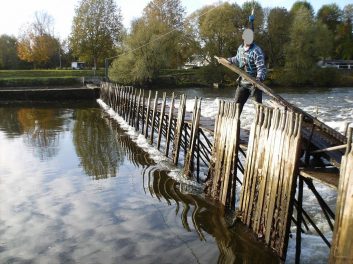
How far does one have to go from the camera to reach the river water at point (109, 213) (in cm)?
709

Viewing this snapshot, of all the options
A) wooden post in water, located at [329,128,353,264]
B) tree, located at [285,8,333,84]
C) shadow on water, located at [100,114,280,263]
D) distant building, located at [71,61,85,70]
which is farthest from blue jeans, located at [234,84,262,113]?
distant building, located at [71,61,85,70]

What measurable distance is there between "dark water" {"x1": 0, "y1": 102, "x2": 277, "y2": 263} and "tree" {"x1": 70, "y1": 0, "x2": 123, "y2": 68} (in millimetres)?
50274

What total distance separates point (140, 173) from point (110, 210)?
340 centimetres

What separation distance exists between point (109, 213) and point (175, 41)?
5314 cm

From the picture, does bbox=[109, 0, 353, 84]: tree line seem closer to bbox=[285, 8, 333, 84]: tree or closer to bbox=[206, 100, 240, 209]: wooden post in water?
bbox=[285, 8, 333, 84]: tree

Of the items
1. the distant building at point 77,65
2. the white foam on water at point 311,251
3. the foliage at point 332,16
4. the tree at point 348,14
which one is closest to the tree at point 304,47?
the foliage at point 332,16

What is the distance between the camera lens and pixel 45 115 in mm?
29922

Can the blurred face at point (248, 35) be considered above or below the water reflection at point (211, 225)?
above

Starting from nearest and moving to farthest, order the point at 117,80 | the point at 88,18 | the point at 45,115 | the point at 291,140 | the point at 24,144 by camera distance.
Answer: the point at 291,140 < the point at 24,144 < the point at 45,115 < the point at 117,80 < the point at 88,18

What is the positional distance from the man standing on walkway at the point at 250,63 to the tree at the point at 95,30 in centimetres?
5662

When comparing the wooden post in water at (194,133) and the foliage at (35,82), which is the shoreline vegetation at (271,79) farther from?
the wooden post in water at (194,133)

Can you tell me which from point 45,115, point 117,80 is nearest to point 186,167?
point 45,115

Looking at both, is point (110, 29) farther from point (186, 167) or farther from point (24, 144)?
point (186, 167)

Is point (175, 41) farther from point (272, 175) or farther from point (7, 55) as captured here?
point (272, 175)
